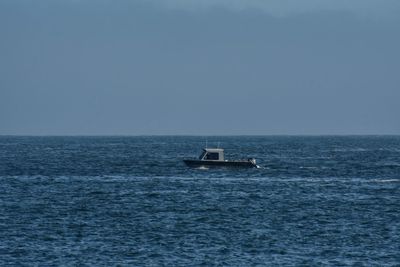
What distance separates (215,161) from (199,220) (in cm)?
5851

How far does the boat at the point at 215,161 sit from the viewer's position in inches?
5103

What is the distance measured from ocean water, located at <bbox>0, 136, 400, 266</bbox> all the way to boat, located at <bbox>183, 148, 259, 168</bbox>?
10.8 metres

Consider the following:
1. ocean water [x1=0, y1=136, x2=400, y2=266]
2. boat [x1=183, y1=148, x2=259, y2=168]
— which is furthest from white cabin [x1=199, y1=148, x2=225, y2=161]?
ocean water [x1=0, y1=136, x2=400, y2=266]

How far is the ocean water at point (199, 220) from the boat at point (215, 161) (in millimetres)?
10828

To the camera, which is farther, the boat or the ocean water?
the boat

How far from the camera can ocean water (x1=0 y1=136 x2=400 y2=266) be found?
56.3 m

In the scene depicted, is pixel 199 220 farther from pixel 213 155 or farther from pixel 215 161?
pixel 213 155

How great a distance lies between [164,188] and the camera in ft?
325

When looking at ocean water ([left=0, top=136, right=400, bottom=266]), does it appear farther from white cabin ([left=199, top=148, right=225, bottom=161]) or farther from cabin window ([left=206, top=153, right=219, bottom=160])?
cabin window ([left=206, top=153, right=219, bottom=160])

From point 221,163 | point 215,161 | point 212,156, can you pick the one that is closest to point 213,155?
point 212,156

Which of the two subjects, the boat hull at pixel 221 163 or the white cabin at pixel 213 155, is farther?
the white cabin at pixel 213 155

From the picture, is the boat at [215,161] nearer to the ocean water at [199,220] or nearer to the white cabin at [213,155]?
the white cabin at [213,155]

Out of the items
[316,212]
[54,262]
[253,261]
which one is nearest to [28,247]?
[54,262]

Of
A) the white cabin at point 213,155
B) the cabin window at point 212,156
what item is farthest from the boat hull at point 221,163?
the cabin window at point 212,156
